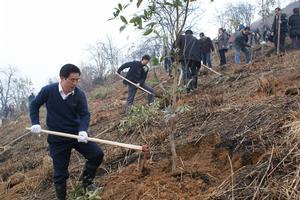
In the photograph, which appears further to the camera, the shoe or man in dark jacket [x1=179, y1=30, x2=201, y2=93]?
man in dark jacket [x1=179, y1=30, x2=201, y2=93]

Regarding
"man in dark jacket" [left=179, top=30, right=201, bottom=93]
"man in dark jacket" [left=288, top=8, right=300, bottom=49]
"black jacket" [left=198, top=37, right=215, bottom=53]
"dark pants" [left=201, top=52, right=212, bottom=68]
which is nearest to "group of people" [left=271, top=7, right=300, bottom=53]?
"man in dark jacket" [left=288, top=8, right=300, bottom=49]

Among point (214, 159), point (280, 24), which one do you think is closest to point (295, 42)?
point (280, 24)

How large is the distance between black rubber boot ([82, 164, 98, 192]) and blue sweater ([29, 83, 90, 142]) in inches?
17.8

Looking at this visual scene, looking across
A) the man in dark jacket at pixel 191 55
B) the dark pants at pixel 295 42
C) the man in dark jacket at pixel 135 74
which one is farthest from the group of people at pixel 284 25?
the man in dark jacket at pixel 135 74

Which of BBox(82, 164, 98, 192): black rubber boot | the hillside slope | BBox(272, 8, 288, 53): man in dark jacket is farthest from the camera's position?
BBox(272, 8, 288, 53): man in dark jacket

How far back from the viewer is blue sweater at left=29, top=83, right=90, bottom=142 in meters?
4.54

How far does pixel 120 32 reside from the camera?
11.9 feet

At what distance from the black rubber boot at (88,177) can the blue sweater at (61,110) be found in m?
0.45

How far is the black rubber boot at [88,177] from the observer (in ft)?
15.4

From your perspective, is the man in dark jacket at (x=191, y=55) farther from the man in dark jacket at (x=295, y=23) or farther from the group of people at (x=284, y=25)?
the man in dark jacket at (x=295, y=23)

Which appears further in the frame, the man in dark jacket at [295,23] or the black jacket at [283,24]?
the black jacket at [283,24]

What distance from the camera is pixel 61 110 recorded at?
454 cm

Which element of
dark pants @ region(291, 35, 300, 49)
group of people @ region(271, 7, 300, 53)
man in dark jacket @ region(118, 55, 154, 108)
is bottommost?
man in dark jacket @ region(118, 55, 154, 108)

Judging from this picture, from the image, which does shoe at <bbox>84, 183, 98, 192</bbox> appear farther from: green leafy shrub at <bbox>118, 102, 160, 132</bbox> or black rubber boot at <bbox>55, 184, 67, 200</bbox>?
green leafy shrub at <bbox>118, 102, 160, 132</bbox>
